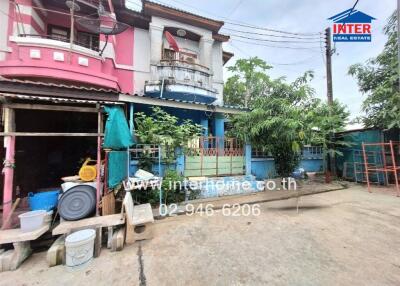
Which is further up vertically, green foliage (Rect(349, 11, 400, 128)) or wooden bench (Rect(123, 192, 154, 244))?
green foliage (Rect(349, 11, 400, 128))

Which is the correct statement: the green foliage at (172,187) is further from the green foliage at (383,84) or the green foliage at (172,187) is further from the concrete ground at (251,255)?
the green foliage at (383,84)

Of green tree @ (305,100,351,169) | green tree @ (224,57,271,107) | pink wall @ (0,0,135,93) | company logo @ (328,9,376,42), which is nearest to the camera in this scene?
pink wall @ (0,0,135,93)

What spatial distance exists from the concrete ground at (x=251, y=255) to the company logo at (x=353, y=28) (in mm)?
6317

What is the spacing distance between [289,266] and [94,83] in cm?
781

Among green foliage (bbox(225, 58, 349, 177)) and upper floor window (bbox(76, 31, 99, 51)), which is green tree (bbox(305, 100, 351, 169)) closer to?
green foliage (bbox(225, 58, 349, 177))

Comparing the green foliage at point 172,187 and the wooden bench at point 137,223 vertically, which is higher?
the green foliage at point 172,187

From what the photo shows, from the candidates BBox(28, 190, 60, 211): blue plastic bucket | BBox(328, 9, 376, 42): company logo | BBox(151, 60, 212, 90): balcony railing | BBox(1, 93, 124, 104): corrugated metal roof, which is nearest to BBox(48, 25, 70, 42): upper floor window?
BBox(151, 60, 212, 90): balcony railing

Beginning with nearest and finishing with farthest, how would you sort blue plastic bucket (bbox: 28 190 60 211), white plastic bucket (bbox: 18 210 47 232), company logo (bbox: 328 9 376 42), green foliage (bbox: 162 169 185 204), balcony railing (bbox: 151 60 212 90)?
white plastic bucket (bbox: 18 210 47 232)
blue plastic bucket (bbox: 28 190 60 211)
green foliage (bbox: 162 169 185 204)
company logo (bbox: 328 9 376 42)
balcony railing (bbox: 151 60 212 90)

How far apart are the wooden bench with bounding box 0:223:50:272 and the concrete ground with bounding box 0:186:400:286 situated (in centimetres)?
11

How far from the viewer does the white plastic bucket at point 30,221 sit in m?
3.33

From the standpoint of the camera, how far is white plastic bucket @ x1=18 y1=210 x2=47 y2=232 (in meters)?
3.33

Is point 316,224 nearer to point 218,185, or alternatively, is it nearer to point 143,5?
point 218,185

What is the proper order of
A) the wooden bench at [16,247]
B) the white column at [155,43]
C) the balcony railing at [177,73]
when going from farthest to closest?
the white column at [155,43], the balcony railing at [177,73], the wooden bench at [16,247]

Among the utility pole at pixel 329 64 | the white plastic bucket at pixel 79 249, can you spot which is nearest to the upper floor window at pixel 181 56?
the utility pole at pixel 329 64
